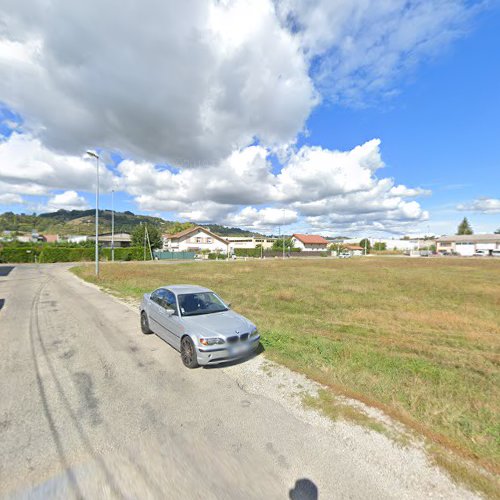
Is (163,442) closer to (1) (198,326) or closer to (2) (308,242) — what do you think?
(1) (198,326)

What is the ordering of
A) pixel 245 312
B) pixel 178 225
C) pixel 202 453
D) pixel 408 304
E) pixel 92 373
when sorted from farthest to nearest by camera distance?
pixel 178 225 < pixel 408 304 < pixel 245 312 < pixel 92 373 < pixel 202 453

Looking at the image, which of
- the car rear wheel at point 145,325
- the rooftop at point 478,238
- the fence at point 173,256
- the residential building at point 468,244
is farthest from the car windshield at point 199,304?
the rooftop at point 478,238

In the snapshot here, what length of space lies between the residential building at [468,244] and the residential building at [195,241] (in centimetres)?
7772

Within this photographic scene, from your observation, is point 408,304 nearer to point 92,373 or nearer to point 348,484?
point 348,484

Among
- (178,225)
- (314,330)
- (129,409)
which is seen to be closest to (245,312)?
(314,330)

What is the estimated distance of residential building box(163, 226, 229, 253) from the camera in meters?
76.9

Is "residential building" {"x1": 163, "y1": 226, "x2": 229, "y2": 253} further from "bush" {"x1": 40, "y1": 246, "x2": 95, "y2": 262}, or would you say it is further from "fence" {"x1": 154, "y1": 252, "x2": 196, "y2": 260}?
Result: "bush" {"x1": 40, "y1": 246, "x2": 95, "y2": 262}

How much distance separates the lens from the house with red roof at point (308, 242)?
103125mm

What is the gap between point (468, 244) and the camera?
300 ft

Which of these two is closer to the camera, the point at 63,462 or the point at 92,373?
the point at 63,462

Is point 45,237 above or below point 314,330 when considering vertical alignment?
above

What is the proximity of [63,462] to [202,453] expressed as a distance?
1.57 meters

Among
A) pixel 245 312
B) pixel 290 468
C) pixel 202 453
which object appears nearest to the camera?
pixel 290 468

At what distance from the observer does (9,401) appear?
4.36 metres
